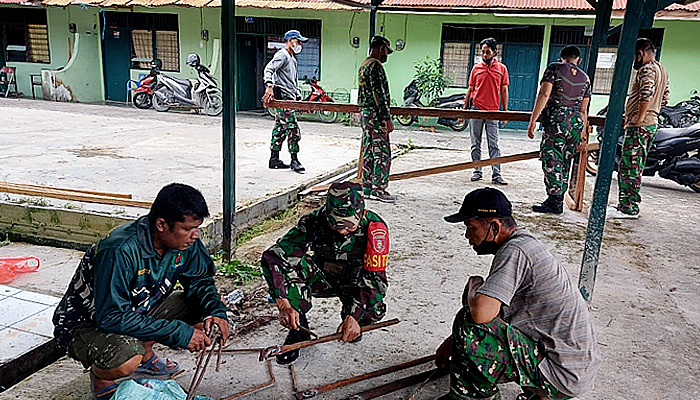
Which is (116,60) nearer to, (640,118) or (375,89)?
(375,89)

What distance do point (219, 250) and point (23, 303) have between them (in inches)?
56.8

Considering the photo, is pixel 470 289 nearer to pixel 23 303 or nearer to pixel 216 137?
pixel 23 303

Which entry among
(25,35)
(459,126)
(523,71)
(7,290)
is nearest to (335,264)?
(7,290)

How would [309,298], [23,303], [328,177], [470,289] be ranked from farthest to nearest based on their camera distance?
1. [328,177]
2. [23,303]
3. [309,298]
4. [470,289]

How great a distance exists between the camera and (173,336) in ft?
6.94

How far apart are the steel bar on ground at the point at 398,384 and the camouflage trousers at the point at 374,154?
3.41 metres

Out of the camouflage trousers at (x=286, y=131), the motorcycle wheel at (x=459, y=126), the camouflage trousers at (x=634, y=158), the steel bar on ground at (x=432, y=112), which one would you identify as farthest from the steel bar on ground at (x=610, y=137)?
the motorcycle wheel at (x=459, y=126)

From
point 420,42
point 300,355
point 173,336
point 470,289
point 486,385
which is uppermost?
point 420,42

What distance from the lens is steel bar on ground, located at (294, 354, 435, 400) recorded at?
2.38 metres

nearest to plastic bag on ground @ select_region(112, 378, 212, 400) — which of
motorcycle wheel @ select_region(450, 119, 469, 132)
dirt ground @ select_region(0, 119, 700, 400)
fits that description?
dirt ground @ select_region(0, 119, 700, 400)

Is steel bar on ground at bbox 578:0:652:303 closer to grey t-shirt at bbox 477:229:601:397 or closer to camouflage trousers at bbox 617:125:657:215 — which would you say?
grey t-shirt at bbox 477:229:601:397

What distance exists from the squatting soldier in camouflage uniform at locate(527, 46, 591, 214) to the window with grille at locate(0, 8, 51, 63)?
1470 centimetres

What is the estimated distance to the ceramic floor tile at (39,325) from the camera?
107 inches

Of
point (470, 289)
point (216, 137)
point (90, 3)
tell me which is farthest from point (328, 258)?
point (90, 3)
